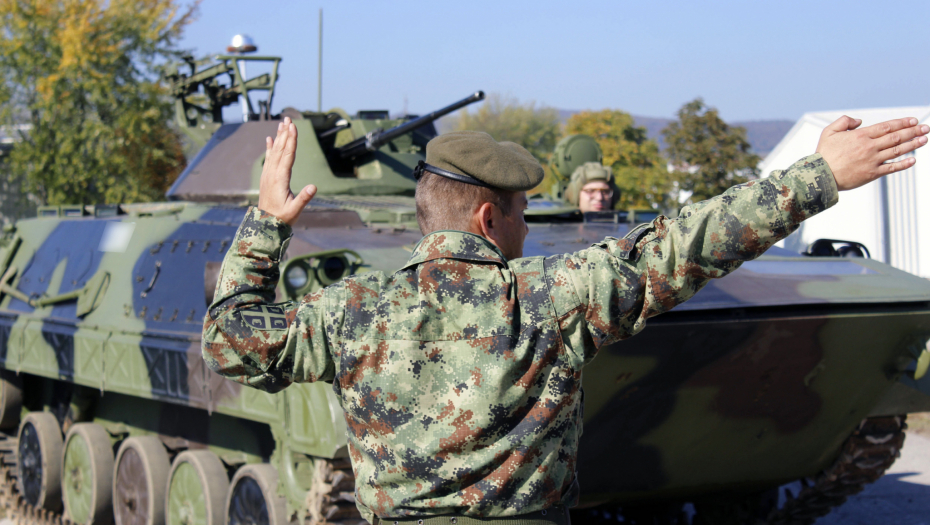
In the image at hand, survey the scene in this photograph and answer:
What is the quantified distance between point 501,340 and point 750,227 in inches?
20.9

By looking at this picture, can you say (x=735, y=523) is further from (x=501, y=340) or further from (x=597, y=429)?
(x=501, y=340)

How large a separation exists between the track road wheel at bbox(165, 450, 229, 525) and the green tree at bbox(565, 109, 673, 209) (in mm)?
9321

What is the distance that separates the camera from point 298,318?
2.06 metres

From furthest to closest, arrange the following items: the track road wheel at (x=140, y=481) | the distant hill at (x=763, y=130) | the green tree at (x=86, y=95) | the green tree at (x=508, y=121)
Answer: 1. the distant hill at (x=763, y=130)
2. the green tree at (x=508, y=121)
3. the green tree at (x=86, y=95)
4. the track road wheel at (x=140, y=481)

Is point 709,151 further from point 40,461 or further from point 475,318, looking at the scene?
point 475,318

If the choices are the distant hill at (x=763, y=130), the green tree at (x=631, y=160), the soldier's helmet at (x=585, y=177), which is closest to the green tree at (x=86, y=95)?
the green tree at (x=631, y=160)

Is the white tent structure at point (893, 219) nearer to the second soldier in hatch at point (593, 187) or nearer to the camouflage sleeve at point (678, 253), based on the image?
the second soldier in hatch at point (593, 187)

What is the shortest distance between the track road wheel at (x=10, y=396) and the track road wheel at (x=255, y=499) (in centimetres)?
306

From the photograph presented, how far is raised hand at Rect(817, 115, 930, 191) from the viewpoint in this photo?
1782mm

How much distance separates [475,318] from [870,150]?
0.82 meters

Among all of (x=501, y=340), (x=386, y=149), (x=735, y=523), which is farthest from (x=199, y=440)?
(x=501, y=340)

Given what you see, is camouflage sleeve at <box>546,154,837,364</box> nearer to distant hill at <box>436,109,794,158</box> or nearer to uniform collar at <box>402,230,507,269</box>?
uniform collar at <box>402,230,507,269</box>

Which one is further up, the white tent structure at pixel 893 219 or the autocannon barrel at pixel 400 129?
the autocannon barrel at pixel 400 129

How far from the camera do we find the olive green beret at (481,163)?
6.74 feet
